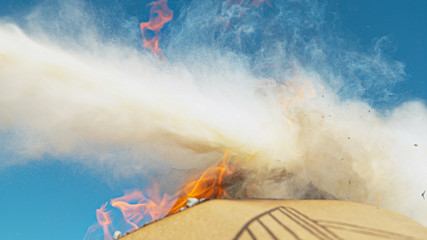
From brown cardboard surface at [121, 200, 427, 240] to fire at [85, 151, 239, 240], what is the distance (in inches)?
97.4

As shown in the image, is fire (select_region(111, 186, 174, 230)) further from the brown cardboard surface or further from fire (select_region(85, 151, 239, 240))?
the brown cardboard surface

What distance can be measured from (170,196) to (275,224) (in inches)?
269

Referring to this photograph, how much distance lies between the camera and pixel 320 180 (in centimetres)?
1554

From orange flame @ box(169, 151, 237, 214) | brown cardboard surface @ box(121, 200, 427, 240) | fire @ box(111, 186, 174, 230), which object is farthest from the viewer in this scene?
orange flame @ box(169, 151, 237, 214)

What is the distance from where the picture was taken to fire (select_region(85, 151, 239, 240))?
13.4 meters

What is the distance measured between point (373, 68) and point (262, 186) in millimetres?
12823

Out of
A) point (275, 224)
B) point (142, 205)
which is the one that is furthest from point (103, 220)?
point (275, 224)

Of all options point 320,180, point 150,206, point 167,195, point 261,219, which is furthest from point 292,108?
point 150,206

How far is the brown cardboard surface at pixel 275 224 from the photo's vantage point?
369 inches

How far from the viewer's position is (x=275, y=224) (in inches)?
390

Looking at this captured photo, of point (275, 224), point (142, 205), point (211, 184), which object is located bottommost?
point (275, 224)

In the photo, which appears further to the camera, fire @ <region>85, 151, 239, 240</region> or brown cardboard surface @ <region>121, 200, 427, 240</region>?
fire @ <region>85, 151, 239, 240</region>

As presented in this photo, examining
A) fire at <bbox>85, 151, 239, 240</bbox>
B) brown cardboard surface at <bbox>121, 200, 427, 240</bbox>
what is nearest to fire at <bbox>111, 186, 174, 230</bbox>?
fire at <bbox>85, 151, 239, 240</bbox>

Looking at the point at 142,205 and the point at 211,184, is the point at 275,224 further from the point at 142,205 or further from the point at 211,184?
the point at 142,205
